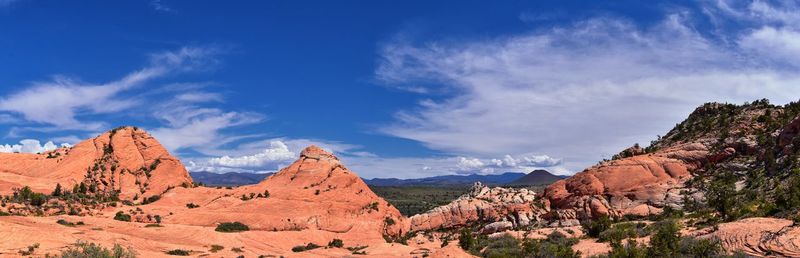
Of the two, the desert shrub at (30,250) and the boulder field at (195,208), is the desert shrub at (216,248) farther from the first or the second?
the desert shrub at (30,250)

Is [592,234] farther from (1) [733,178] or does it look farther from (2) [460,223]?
(2) [460,223]

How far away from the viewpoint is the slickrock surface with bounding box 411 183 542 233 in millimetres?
64812

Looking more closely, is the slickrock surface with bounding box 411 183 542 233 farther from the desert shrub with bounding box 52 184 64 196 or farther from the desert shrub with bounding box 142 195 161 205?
the desert shrub with bounding box 52 184 64 196

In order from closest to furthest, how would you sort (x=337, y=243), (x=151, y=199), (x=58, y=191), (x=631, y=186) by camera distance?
(x=337, y=243)
(x=58, y=191)
(x=151, y=199)
(x=631, y=186)

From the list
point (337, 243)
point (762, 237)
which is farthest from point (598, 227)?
point (337, 243)

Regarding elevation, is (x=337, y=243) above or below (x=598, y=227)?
below

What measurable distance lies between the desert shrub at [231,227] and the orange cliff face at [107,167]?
17247 millimetres

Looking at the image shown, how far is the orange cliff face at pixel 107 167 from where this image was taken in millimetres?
58469

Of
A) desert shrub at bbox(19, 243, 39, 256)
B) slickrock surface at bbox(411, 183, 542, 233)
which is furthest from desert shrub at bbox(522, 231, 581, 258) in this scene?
desert shrub at bbox(19, 243, 39, 256)

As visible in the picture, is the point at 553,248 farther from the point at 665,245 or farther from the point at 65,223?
the point at 65,223

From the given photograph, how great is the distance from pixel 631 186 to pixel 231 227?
48.2 metres

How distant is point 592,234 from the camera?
47750 mm

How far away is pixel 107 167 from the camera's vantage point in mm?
63281

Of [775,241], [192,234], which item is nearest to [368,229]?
[192,234]
